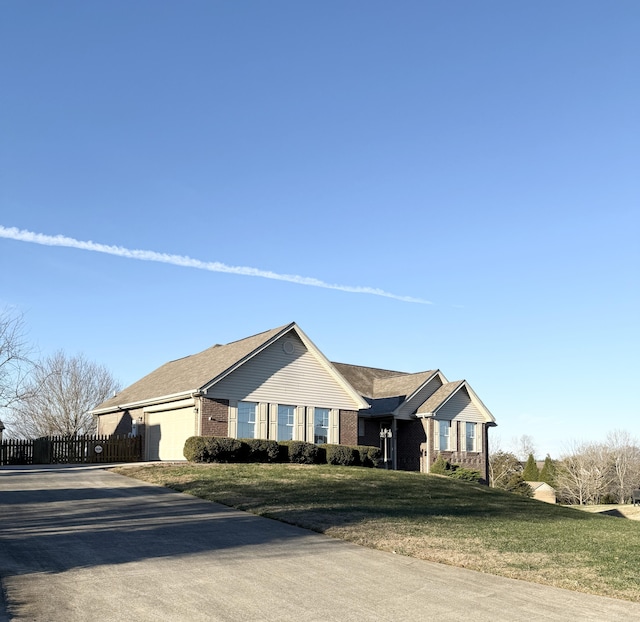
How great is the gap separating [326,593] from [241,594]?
1.06 metres

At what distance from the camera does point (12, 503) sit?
16.8 metres

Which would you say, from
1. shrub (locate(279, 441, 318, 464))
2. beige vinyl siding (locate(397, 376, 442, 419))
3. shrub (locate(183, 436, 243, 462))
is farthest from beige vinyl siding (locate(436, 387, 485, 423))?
shrub (locate(183, 436, 243, 462))

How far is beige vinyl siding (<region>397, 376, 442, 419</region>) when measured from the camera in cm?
4030

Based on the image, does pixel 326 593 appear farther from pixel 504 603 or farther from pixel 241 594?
pixel 504 603

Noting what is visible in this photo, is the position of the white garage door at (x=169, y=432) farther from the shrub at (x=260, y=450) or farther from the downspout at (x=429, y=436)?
the downspout at (x=429, y=436)

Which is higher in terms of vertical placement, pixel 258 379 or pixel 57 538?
pixel 258 379

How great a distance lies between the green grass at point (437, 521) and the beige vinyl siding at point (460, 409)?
1376 centimetres

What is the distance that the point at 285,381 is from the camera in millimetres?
33844

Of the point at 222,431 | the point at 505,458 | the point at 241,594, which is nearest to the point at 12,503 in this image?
the point at 241,594

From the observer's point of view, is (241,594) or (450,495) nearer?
(241,594)

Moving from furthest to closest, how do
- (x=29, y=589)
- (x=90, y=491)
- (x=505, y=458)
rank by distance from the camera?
(x=505, y=458) → (x=90, y=491) → (x=29, y=589)

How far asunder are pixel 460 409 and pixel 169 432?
56.6ft

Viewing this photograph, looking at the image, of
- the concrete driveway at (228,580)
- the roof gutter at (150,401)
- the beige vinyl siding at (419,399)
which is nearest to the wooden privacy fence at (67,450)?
the roof gutter at (150,401)

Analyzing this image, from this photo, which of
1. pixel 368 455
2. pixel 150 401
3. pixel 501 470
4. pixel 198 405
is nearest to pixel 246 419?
pixel 198 405
